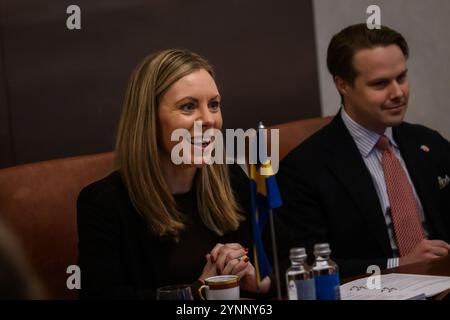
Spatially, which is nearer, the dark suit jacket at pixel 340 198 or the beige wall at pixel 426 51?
the dark suit jacket at pixel 340 198

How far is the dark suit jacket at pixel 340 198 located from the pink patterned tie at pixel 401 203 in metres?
0.05

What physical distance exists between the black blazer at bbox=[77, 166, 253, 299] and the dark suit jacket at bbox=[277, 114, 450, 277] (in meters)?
0.54

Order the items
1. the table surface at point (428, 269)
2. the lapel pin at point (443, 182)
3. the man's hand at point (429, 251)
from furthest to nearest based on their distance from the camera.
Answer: the lapel pin at point (443, 182), the man's hand at point (429, 251), the table surface at point (428, 269)

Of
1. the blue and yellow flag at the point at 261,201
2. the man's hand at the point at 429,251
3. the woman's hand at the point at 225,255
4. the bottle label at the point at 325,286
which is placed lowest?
the man's hand at the point at 429,251

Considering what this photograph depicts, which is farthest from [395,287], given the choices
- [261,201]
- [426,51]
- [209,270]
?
[426,51]

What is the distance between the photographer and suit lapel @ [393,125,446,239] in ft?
8.84

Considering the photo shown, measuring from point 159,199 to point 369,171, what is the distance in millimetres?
859

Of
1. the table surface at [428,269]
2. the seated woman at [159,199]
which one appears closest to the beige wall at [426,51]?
the seated woman at [159,199]

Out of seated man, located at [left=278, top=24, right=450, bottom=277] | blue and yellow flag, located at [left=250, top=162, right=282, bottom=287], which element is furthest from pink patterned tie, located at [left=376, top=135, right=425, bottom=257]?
blue and yellow flag, located at [left=250, top=162, right=282, bottom=287]

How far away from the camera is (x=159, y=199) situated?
7.30 feet

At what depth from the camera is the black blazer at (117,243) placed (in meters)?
2.11

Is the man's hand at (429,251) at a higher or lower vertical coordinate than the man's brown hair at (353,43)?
lower

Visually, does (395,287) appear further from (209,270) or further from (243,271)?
(209,270)

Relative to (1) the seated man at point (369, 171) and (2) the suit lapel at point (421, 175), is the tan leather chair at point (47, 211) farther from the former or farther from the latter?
(2) the suit lapel at point (421, 175)
